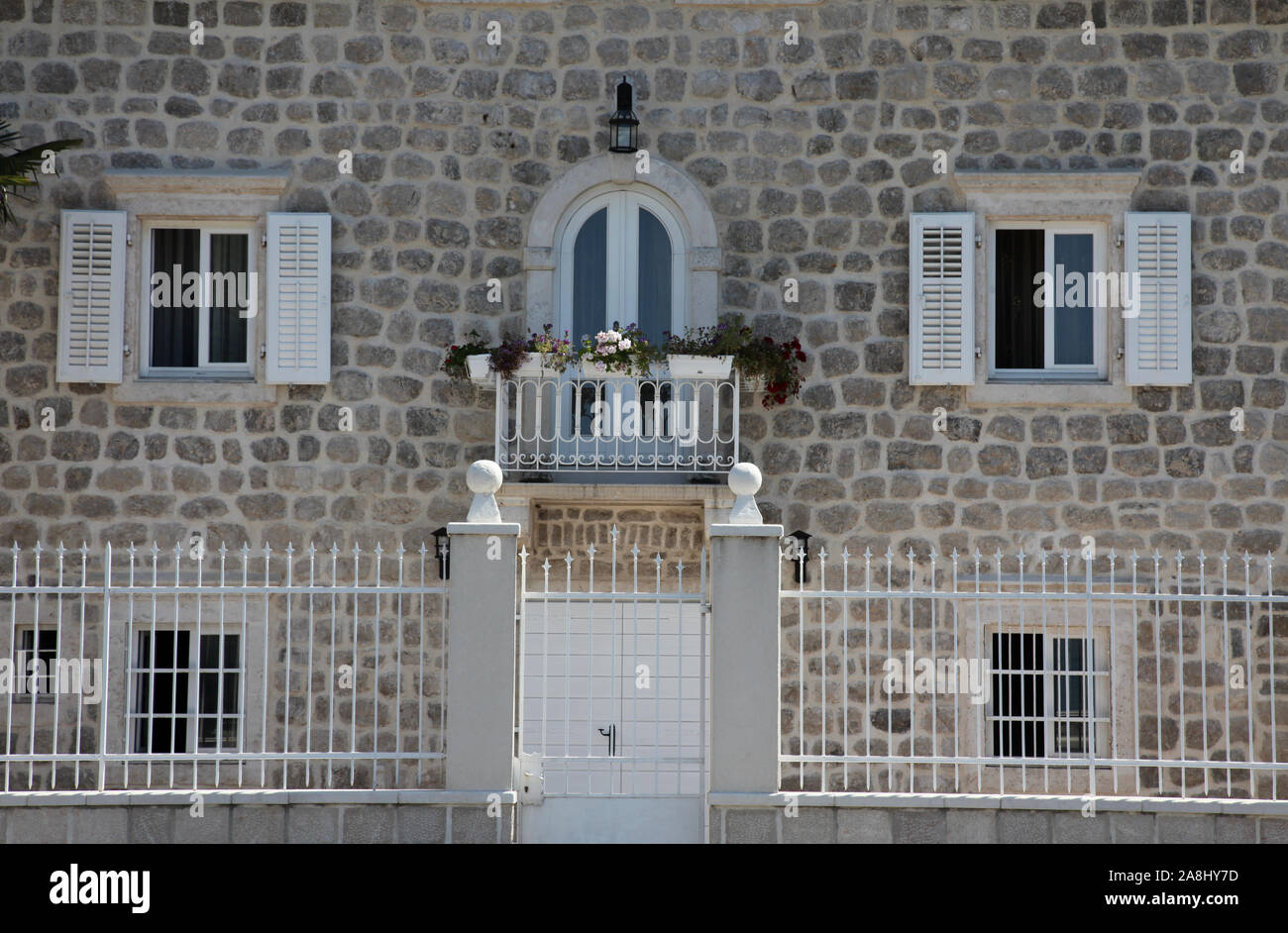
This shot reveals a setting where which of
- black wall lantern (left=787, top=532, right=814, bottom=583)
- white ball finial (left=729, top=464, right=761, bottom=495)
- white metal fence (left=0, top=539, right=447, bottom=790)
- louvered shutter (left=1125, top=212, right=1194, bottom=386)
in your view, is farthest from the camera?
louvered shutter (left=1125, top=212, right=1194, bottom=386)

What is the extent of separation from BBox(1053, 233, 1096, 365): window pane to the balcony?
96.7 inches

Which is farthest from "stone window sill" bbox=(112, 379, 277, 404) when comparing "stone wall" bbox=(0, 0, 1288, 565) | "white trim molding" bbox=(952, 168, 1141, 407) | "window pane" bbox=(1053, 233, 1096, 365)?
"window pane" bbox=(1053, 233, 1096, 365)

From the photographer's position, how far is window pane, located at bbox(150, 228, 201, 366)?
11.3 meters

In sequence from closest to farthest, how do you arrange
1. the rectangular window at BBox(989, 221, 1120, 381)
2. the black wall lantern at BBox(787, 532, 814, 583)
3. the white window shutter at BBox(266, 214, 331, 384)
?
the black wall lantern at BBox(787, 532, 814, 583) < the white window shutter at BBox(266, 214, 331, 384) < the rectangular window at BBox(989, 221, 1120, 381)

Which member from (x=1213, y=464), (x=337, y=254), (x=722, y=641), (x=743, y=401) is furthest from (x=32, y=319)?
(x=1213, y=464)

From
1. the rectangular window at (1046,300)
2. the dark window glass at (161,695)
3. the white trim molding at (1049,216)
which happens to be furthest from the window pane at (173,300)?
the rectangular window at (1046,300)

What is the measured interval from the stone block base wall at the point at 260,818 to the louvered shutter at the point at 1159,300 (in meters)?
5.88

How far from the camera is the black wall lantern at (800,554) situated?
10773mm

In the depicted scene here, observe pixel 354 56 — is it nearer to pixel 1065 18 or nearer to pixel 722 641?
pixel 1065 18

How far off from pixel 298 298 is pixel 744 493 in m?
4.57

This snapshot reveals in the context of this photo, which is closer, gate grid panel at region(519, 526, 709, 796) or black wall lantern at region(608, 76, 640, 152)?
gate grid panel at region(519, 526, 709, 796)

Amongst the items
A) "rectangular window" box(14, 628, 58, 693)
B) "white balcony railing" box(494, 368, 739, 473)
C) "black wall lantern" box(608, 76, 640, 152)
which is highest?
"black wall lantern" box(608, 76, 640, 152)

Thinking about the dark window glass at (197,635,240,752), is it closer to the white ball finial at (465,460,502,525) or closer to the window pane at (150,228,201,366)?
the window pane at (150,228,201,366)

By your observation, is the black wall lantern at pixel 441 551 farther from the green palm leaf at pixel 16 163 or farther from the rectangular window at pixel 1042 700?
the rectangular window at pixel 1042 700
